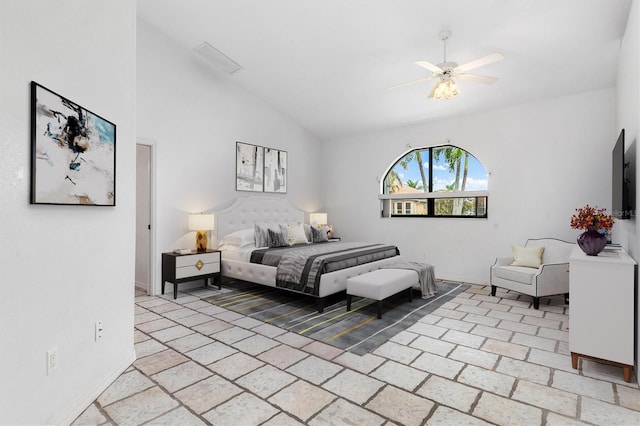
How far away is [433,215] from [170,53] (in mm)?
4934

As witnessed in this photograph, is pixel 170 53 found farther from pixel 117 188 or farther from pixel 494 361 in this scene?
pixel 494 361

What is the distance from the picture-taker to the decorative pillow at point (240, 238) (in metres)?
5.13

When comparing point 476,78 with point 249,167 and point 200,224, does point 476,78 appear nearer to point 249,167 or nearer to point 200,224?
point 249,167

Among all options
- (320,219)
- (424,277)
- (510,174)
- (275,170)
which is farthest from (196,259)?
(510,174)

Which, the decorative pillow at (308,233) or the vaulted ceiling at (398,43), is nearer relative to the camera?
the vaulted ceiling at (398,43)

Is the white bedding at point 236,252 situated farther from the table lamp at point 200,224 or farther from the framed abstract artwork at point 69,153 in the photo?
the framed abstract artwork at point 69,153

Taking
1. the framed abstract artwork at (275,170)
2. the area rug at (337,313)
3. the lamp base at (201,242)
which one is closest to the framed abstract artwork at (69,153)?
the area rug at (337,313)

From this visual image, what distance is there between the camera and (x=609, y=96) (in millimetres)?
4410

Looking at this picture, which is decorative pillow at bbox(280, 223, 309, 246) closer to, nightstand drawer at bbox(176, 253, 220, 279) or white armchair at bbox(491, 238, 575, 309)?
nightstand drawer at bbox(176, 253, 220, 279)

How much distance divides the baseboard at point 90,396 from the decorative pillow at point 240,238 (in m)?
2.63

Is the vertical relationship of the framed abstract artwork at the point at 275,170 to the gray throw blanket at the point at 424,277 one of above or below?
above

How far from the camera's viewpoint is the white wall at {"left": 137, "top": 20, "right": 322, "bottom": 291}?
14.9 feet

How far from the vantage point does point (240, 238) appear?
5156mm

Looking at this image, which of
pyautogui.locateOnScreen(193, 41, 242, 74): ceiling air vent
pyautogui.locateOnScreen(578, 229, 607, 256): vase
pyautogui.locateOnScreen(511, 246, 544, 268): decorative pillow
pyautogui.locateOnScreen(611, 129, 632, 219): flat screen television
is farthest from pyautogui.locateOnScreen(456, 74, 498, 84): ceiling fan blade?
pyautogui.locateOnScreen(193, 41, 242, 74): ceiling air vent
